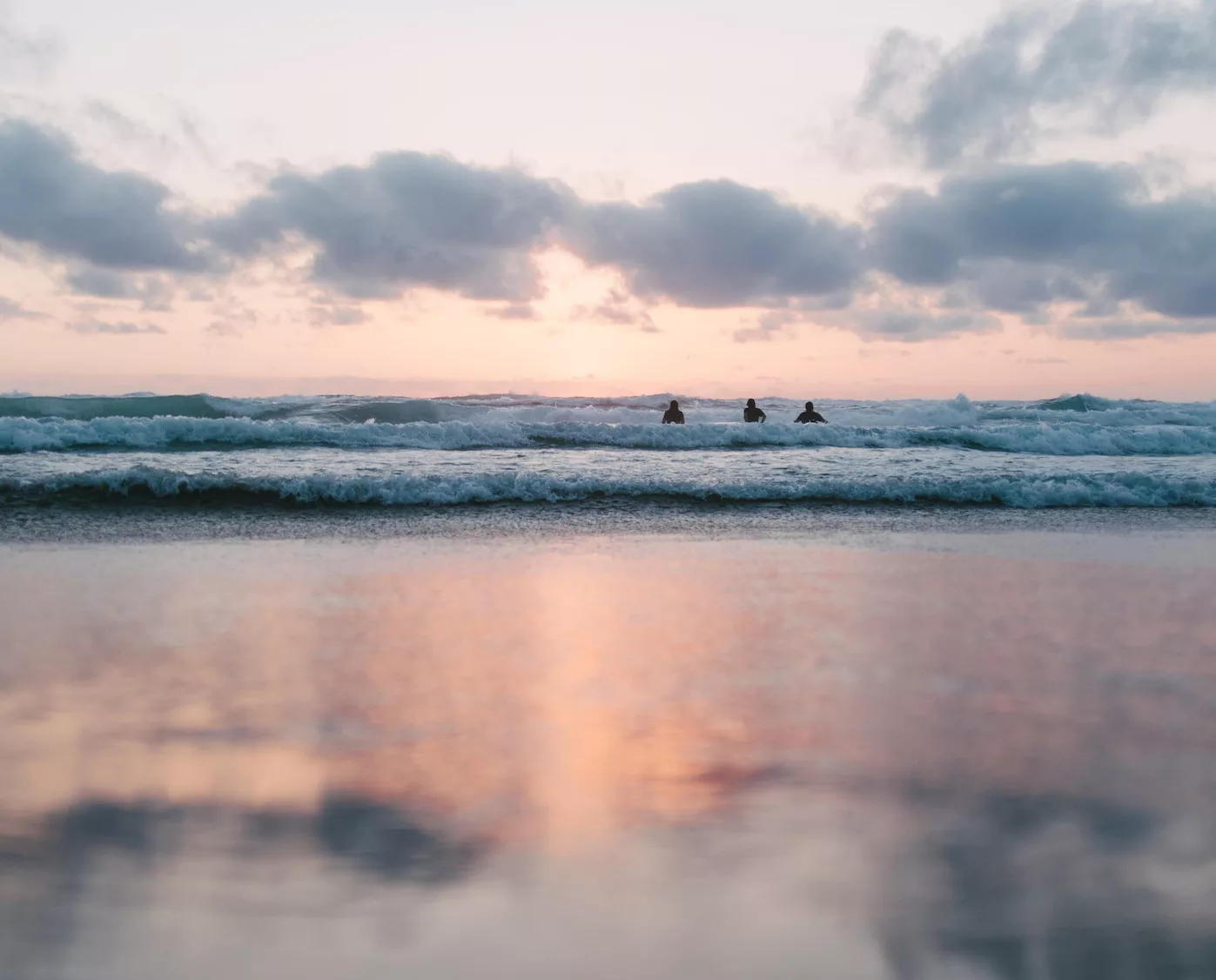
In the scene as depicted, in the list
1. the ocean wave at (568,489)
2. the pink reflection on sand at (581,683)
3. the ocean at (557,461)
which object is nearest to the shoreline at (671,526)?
the ocean wave at (568,489)

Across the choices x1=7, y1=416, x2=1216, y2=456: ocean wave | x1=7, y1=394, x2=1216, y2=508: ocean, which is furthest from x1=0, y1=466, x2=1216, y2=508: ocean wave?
x1=7, y1=416, x2=1216, y2=456: ocean wave

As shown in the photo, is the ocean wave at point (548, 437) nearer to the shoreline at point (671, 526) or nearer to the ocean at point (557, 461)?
the ocean at point (557, 461)

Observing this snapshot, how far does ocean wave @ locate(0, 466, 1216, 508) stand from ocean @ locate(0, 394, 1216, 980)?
132cm

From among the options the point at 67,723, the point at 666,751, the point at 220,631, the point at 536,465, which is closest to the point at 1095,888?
the point at 666,751

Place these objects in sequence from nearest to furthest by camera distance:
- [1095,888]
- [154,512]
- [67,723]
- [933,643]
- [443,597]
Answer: [1095,888] → [67,723] → [933,643] → [443,597] → [154,512]

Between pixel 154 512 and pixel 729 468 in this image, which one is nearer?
pixel 154 512

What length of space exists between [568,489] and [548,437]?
9.20 m

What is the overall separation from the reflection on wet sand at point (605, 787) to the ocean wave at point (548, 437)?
12.2m

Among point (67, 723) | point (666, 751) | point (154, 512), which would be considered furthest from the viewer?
point (154, 512)

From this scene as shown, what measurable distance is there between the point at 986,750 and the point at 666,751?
1152 millimetres

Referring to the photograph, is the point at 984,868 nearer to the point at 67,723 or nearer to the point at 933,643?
the point at 933,643

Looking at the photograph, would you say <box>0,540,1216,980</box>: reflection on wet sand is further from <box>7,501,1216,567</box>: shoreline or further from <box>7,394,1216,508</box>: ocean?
<box>7,394,1216,508</box>: ocean

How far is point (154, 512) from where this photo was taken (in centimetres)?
949

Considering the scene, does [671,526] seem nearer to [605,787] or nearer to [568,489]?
[568,489]
